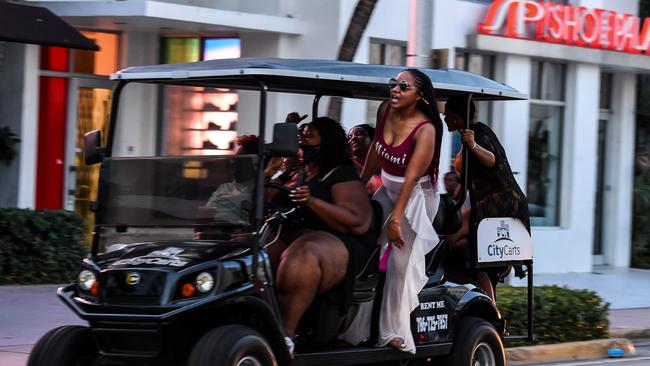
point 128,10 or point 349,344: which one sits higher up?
point 128,10

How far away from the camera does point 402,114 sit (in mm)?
7539

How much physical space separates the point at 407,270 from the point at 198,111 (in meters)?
7.19

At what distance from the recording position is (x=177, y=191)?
6965mm

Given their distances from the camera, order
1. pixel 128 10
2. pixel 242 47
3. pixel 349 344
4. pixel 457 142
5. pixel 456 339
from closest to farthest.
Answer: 1. pixel 349 344
2. pixel 456 339
3. pixel 128 10
4. pixel 242 47
5. pixel 457 142

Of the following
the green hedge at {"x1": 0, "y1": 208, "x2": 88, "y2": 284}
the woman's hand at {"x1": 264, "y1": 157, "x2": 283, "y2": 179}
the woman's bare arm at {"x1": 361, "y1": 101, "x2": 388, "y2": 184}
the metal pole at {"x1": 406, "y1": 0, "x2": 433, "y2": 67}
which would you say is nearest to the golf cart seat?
the woman's bare arm at {"x1": 361, "y1": 101, "x2": 388, "y2": 184}

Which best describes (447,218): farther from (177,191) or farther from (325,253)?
(177,191)

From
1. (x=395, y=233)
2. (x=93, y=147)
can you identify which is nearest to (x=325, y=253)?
(x=395, y=233)

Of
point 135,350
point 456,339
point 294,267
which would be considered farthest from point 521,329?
point 135,350

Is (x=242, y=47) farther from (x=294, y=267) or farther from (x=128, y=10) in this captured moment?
(x=294, y=267)

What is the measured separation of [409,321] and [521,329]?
11.4 ft

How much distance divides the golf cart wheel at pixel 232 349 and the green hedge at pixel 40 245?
701 cm

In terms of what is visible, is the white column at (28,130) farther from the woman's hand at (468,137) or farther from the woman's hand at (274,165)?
the woman's hand at (468,137)

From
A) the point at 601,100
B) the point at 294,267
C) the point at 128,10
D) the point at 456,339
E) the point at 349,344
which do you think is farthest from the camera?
the point at 601,100

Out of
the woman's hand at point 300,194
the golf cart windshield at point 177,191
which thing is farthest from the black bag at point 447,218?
the golf cart windshield at point 177,191
